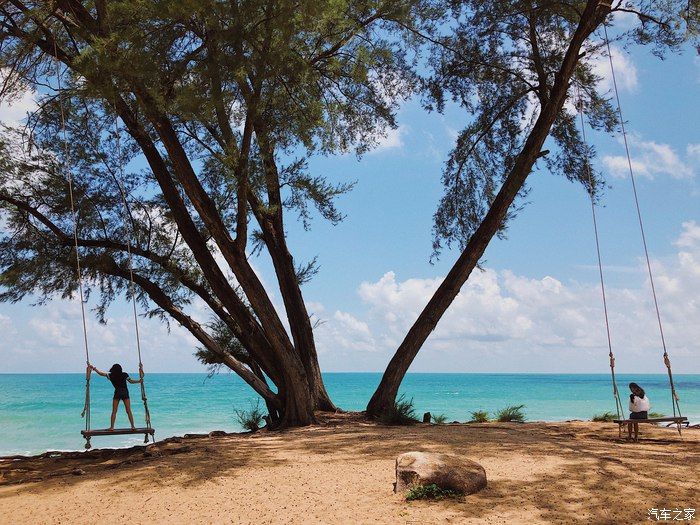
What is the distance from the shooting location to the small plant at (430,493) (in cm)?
525

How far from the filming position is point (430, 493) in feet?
17.3

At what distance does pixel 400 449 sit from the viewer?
291 inches

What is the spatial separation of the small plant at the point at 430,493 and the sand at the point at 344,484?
10 cm

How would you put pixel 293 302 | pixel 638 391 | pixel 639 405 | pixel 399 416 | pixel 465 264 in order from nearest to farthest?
pixel 639 405, pixel 638 391, pixel 399 416, pixel 465 264, pixel 293 302

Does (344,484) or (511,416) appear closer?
(344,484)

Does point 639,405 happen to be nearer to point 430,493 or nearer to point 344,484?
point 430,493

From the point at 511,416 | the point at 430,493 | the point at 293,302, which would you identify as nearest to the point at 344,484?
the point at 430,493

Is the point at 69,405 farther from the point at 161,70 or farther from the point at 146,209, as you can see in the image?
the point at 161,70

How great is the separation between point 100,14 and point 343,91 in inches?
184

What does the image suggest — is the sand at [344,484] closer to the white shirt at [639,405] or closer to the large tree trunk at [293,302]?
the white shirt at [639,405]

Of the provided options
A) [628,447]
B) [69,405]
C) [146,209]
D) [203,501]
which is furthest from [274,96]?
[69,405]

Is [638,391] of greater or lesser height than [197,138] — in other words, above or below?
below

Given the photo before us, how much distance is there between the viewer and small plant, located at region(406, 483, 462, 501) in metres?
5.25

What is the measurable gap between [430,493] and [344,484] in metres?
0.92
